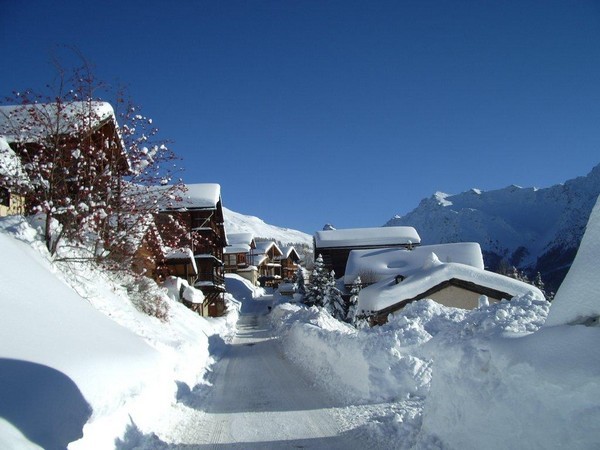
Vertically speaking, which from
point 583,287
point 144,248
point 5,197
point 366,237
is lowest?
point 366,237

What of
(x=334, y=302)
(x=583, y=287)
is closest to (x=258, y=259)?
(x=334, y=302)

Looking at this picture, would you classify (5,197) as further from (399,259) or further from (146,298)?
(399,259)

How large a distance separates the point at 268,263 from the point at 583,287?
319ft

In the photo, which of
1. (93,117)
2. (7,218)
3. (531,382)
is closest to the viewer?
(531,382)

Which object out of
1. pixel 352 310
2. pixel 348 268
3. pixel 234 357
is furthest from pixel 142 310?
pixel 348 268

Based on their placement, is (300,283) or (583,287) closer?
(583,287)

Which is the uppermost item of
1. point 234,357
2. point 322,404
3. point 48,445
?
point 48,445

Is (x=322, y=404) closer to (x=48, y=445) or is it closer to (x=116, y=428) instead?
(x=116, y=428)

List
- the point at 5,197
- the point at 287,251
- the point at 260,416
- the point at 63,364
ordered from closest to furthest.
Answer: the point at 63,364 → the point at 260,416 → the point at 5,197 → the point at 287,251

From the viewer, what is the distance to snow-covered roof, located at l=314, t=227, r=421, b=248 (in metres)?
57.8

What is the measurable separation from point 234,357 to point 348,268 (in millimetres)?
24414

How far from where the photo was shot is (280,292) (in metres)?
68.8

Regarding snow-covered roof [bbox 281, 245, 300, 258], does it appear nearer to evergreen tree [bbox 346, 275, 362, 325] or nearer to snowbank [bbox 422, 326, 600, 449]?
evergreen tree [bbox 346, 275, 362, 325]

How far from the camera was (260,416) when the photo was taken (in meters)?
8.90
